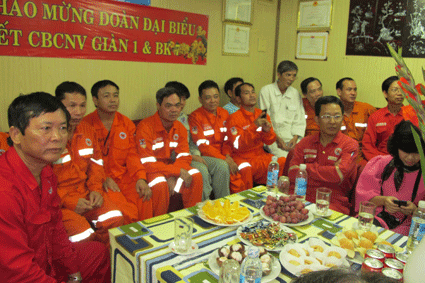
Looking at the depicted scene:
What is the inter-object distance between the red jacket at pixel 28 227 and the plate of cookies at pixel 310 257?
3.17 ft

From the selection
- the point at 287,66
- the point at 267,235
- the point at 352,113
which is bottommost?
the point at 267,235

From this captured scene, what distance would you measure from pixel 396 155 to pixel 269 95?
2.28 m

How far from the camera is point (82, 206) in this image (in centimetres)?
223

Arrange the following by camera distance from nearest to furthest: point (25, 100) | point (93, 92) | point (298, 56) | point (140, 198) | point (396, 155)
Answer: point (25, 100) → point (396, 155) → point (140, 198) → point (93, 92) → point (298, 56)

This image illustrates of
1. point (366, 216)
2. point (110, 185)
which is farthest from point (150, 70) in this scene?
point (366, 216)

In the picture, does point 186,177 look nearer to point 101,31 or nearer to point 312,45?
point 101,31

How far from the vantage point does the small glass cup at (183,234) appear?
1.39m

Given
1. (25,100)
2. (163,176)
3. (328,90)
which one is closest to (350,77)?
(328,90)

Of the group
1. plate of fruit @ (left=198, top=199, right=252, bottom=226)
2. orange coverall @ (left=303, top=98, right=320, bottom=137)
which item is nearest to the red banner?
orange coverall @ (left=303, top=98, right=320, bottom=137)

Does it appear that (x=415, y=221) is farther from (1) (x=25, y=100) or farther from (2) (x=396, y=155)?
(1) (x=25, y=100)

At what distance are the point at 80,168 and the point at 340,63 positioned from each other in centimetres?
345

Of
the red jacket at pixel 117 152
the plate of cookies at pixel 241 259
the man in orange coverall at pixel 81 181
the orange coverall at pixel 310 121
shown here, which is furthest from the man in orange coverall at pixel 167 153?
the orange coverall at pixel 310 121

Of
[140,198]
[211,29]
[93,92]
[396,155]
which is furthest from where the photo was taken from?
[211,29]

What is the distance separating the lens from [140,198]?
264cm
